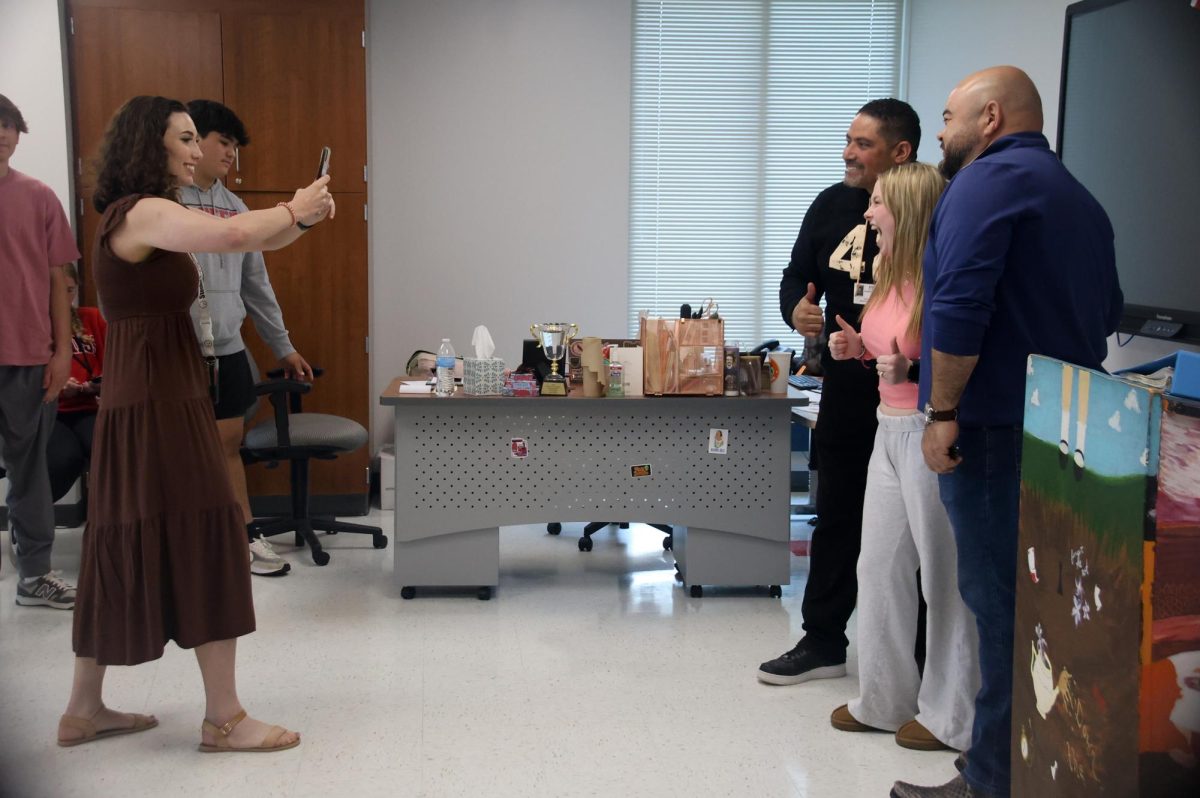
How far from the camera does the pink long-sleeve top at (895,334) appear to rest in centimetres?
279

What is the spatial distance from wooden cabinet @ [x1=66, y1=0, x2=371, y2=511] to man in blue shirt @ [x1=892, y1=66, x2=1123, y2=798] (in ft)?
11.7

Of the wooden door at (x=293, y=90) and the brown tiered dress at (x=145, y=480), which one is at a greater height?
the wooden door at (x=293, y=90)

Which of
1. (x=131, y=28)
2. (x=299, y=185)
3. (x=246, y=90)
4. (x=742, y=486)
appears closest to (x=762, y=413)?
(x=742, y=486)

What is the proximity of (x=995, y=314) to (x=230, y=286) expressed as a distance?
3.20 metres

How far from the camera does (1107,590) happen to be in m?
1.50

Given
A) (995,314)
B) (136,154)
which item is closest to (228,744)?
(136,154)

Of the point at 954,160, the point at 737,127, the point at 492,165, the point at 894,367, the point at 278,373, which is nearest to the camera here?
the point at 954,160

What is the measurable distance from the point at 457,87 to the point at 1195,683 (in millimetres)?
A: 5313

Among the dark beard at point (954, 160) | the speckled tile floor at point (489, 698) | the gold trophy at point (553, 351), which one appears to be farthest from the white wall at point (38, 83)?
the dark beard at point (954, 160)

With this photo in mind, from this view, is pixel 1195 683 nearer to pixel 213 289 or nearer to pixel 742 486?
pixel 742 486

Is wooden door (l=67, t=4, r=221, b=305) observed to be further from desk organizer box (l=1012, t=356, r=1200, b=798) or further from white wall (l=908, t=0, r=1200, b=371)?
desk organizer box (l=1012, t=356, r=1200, b=798)

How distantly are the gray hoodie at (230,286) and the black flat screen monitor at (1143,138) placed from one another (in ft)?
10.5

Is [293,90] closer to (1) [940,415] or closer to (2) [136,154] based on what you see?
(2) [136,154]

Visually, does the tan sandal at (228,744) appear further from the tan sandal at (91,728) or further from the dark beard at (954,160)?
the dark beard at (954,160)
